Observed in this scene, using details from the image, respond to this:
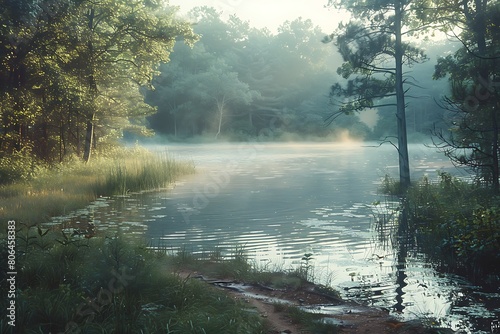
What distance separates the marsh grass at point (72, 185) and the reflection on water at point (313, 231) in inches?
33.5

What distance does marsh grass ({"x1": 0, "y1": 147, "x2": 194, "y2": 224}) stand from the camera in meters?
15.2

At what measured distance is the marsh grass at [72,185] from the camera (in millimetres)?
15250

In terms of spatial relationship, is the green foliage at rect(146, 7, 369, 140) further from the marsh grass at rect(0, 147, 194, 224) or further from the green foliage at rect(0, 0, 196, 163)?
the marsh grass at rect(0, 147, 194, 224)

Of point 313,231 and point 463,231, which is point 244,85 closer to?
point 313,231

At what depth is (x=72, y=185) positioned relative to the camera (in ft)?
66.7

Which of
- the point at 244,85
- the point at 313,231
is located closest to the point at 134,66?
the point at 313,231

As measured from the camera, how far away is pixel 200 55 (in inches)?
3132

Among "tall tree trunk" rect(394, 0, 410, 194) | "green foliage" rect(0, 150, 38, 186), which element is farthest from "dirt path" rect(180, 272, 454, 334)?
"tall tree trunk" rect(394, 0, 410, 194)

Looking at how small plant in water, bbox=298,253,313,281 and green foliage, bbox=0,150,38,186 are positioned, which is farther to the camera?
green foliage, bbox=0,150,38,186

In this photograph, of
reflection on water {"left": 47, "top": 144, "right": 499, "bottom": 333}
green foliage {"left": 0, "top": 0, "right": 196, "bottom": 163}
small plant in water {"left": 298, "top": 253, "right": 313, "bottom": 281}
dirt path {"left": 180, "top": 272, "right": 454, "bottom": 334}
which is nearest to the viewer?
dirt path {"left": 180, "top": 272, "right": 454, "bottom": 334}

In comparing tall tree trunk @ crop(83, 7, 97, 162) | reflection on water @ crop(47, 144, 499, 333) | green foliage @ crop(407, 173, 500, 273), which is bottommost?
reflection on water @ crop(47, 144, 499, 333)

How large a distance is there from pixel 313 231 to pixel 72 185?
10.5m

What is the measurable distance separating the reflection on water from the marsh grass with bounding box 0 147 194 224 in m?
0.85

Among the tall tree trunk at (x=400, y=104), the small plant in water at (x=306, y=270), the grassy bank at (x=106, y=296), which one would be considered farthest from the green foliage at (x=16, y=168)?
the tall tree trunk at (x=400, y=104)
